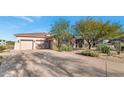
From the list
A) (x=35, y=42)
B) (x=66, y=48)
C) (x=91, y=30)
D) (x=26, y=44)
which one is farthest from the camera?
(x=26, y=44)

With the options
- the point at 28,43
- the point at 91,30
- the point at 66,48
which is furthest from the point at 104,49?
the point at 28,43

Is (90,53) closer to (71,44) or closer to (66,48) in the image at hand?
(66,48)

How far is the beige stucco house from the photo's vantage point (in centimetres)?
1785

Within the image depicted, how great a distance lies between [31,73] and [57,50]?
31.4 feet

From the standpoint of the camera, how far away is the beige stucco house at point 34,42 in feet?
58.6

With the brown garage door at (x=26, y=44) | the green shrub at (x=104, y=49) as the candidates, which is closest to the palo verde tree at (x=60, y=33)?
the brown garage door at (x=26, y=44)

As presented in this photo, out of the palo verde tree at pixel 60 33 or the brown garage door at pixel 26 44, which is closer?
the palo verde tree at pixel 60 33

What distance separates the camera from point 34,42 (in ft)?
60.1

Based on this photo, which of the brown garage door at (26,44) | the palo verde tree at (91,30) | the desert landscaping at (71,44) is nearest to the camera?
the desert landscaping at (71,44)

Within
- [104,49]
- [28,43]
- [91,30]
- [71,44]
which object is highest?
[91,30]

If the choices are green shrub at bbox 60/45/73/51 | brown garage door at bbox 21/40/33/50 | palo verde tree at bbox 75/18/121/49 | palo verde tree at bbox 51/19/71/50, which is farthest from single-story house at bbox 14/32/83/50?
palo verde tree at bbox 75/18/121/49

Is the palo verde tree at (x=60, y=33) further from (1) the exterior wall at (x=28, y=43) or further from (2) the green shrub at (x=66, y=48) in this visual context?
(1) the exterior wall at (x=28, y=43)
